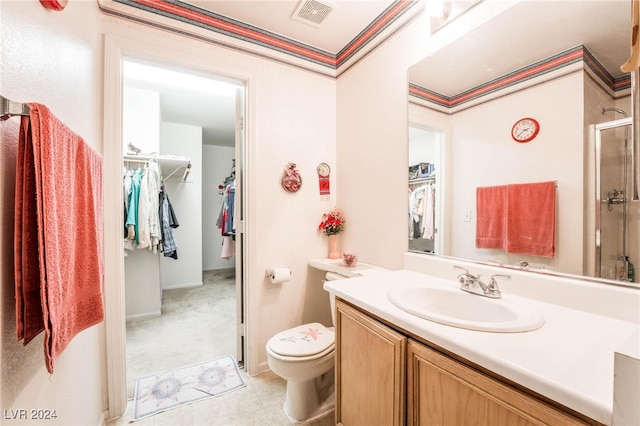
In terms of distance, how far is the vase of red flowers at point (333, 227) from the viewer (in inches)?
85.9

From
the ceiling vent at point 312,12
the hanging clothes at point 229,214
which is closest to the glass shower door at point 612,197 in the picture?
the ceiling vent at point 312,12

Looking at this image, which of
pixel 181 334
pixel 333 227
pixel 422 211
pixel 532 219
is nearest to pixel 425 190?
pixel 422 211

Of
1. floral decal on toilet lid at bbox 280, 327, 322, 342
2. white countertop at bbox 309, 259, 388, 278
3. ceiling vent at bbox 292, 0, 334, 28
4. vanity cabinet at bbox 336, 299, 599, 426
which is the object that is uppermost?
ceiling vent at bbox 292, 0, 334, 28

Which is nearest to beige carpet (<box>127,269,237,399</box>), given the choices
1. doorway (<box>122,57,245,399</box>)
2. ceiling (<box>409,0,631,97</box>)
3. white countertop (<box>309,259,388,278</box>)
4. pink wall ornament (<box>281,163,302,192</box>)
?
doorway (<box>122,57,245,399</box>)

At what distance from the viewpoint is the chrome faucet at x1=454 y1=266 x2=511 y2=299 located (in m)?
1.12

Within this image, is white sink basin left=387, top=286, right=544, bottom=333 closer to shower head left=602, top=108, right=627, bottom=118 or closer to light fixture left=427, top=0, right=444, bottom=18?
shower head left=602, top=108, right=627, bottom=118

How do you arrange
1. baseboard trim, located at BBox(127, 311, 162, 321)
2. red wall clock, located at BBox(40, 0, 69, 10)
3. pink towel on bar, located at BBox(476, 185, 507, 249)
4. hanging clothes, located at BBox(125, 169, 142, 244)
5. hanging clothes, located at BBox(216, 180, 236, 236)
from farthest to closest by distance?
hanging clothes, located at BBox(216, 180, 236, 236) < baseboard trim, located at BBox(127, 311, 162, 321) < hanging clothes, located at BBox(125, 169, 142, 244) < pink towel on bar, located at BBox(476, 185, 507, 249) < red wall clock, located at BBox(40, 0, 69, 10)

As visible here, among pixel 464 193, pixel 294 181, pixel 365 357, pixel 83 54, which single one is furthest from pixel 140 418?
pixel 464 193

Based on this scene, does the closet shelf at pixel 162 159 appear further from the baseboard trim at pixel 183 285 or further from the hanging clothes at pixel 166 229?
the baseboard trim at pixel 183 285

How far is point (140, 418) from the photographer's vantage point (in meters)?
1.55

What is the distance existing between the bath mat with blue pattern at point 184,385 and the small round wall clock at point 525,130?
2.27 meters

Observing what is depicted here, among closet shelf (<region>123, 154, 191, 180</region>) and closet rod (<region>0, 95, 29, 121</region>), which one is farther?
closet shelf (<region>123, 154, 191, 180</region>)

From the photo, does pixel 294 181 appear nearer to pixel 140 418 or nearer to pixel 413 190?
pixel 413 190

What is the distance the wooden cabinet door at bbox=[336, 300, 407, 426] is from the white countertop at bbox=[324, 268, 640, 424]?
0.11m
